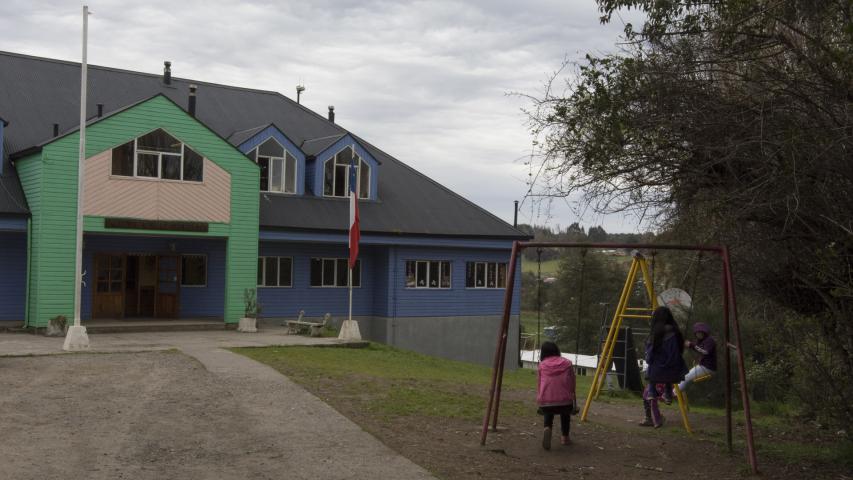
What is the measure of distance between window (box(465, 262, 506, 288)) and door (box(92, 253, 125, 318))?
11702mm

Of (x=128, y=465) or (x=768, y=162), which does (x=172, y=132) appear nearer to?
(x=128, y=465)

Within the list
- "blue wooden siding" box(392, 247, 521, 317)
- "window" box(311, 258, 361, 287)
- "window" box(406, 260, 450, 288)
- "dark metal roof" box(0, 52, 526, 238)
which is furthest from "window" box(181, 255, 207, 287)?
"window" box(406, 260, 450, 288)

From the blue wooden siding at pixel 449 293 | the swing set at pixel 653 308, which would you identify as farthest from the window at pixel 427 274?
the swing set at pixel 653 308

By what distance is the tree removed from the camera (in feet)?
30.8

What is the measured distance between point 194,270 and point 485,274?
10376 millimetres

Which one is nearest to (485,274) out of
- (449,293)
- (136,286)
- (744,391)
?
(449,293)

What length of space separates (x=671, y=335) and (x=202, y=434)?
627 centimetres

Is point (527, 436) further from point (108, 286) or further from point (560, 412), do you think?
point (108, 286)

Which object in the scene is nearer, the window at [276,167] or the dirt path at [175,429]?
the dirt path at [175,429]

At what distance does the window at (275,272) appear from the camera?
1131 inches

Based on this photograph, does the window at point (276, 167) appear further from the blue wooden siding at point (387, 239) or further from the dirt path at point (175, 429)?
the dirt path at point (175, 429)

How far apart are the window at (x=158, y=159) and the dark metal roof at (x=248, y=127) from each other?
84.3 inches

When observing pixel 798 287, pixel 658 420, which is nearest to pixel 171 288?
pixel 658 420

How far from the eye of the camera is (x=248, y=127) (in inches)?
1242
